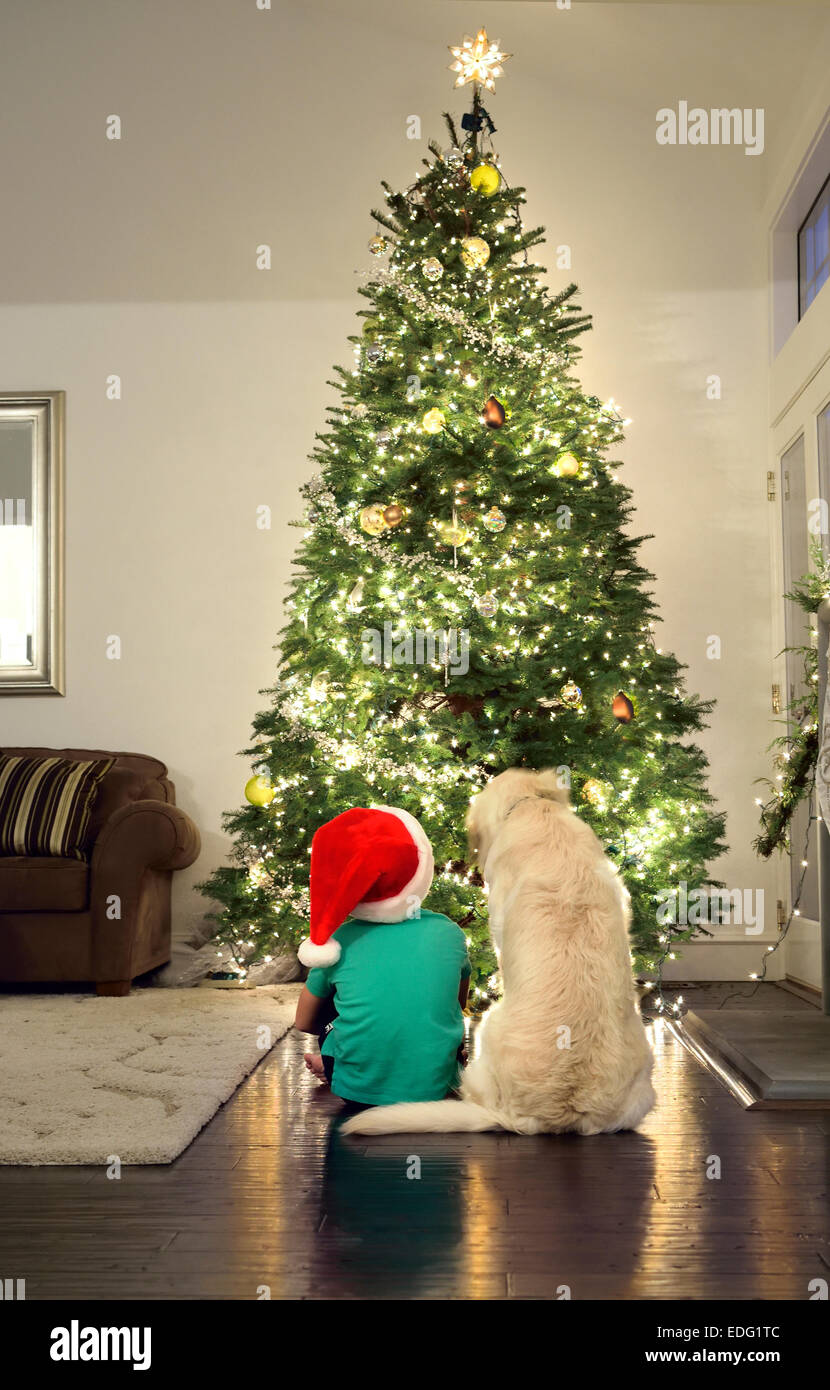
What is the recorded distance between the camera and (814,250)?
5383 mm

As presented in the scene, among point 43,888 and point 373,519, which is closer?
point 373,519

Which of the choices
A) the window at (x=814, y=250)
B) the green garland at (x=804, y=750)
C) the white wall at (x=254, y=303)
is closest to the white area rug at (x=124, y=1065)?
the white wall at (x=254, y=303)

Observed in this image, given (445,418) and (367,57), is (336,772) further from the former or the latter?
(367,57)

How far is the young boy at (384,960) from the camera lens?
282 centimetres

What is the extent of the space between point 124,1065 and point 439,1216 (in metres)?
1.52

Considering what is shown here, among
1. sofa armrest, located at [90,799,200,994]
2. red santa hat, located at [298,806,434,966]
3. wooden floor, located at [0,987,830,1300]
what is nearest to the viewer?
wooden floor, located at [0,987,830,1300]

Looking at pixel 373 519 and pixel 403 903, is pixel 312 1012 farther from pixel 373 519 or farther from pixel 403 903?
pixel 373 519

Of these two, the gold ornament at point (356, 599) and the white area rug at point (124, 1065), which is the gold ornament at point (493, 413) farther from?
the white area rug at point (124, 1065)

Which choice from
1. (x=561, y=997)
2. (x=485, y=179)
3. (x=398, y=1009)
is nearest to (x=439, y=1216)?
(x=561, y=997)

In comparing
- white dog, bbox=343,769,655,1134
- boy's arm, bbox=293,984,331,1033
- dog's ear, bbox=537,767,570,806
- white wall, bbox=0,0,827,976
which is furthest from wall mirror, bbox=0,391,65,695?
white dog, bbox=343,769,655,1134

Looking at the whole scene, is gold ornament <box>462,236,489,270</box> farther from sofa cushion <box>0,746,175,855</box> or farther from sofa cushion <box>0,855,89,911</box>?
sofa cushion <box>0,855,89,911</box>

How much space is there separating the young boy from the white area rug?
44cm

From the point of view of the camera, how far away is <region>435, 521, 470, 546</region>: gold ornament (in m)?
4.17

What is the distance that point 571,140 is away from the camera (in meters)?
5.95
